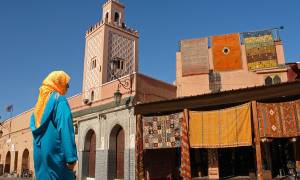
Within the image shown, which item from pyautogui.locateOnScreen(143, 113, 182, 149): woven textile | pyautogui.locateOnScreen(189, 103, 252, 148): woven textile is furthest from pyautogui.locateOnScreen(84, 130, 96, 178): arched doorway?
pyautogui.locateOnScreen(189, 103, 252, 148): woven textile

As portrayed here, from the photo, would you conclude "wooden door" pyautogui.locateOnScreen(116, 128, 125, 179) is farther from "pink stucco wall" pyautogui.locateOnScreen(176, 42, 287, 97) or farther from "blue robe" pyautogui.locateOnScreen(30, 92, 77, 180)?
"blue robe" pyautogui.locateOnScreen(30, 92, 77, 180)

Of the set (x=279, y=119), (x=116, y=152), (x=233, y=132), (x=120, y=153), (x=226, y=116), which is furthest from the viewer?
(x=116, y=152)

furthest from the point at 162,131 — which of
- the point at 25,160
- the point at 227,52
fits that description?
the point at 25,160

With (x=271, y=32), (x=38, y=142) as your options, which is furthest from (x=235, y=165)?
(x=38, y=142)

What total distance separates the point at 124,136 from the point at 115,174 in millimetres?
2029

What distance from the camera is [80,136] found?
1823 centimetres

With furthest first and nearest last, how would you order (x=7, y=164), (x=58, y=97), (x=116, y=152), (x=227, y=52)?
(x=7, y=164), (x=227, y=52), (x=116, y=152), (x=58, y=97)

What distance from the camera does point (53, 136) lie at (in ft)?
11.8

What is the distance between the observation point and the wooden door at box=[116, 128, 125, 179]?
15.5m

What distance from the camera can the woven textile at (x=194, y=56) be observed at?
18.1 m

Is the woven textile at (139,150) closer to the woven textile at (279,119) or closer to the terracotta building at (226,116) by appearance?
the terracotta building at (226,116)

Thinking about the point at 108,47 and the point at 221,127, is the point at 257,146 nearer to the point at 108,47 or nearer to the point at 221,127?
the point at 221,127

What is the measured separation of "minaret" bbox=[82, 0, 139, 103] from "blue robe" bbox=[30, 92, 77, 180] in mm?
26815

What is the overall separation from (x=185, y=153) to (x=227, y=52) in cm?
822
